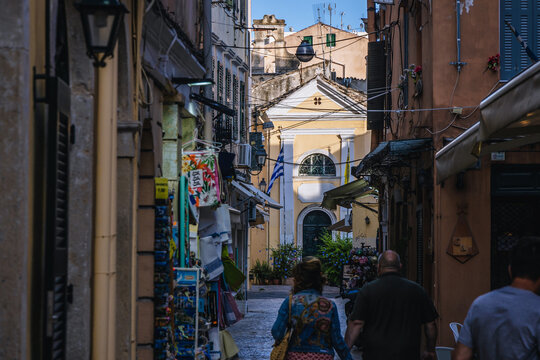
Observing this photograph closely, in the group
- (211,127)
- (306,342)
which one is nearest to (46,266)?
(306,342)

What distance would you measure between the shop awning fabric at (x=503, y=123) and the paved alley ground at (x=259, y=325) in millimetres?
5255

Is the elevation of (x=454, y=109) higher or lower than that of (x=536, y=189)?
higher

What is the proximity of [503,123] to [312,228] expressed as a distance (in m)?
35.6

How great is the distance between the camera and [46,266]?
15.4 feet

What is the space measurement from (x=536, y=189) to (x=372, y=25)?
525 inches

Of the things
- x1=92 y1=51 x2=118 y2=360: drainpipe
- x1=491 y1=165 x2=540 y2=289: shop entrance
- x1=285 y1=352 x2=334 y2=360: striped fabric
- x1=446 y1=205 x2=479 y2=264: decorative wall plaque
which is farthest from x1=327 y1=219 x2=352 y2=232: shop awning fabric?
x1=92 y1=51 x2=118 y2=360: drainpipe

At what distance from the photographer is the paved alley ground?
14.6 meters

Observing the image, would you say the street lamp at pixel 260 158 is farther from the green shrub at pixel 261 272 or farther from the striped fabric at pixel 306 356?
the striped fabric at pixel 306 356

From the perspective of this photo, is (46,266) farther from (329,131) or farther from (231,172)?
(329,131)

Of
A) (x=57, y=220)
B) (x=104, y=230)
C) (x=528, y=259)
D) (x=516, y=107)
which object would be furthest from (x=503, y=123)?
(x=57, y=220)

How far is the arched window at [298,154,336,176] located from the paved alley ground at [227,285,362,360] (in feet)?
35.5

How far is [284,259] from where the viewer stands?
3828cm

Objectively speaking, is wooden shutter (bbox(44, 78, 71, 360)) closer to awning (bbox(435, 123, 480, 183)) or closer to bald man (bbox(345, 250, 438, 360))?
bald man (bbox(345, 250, 438, 360))

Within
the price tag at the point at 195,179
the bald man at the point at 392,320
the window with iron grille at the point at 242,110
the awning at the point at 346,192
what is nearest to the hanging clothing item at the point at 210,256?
the price tag at the point at 195,179
